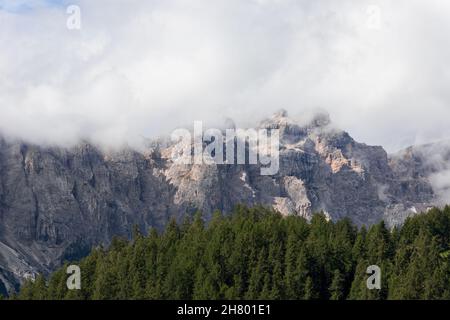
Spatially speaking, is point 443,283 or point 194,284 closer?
point 443,283

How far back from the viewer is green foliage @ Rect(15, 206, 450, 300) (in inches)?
5531

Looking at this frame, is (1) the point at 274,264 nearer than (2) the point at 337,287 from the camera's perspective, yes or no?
No

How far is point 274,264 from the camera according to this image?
148 m

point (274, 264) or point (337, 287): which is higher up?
point (274, 264)

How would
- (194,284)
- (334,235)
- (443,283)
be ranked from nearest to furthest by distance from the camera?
(443,283) → (194,284) → (334,235)

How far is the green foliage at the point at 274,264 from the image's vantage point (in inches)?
5531

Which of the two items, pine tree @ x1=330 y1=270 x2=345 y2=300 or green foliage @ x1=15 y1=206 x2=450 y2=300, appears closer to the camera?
green foliage @ x1=15 y1=206 x2=450 y2=300

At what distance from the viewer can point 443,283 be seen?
135875 millimetres

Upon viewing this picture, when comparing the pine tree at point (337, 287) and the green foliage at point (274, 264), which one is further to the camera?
the pine tree at point (337, 287)

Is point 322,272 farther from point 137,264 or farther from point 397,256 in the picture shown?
point 137,264
